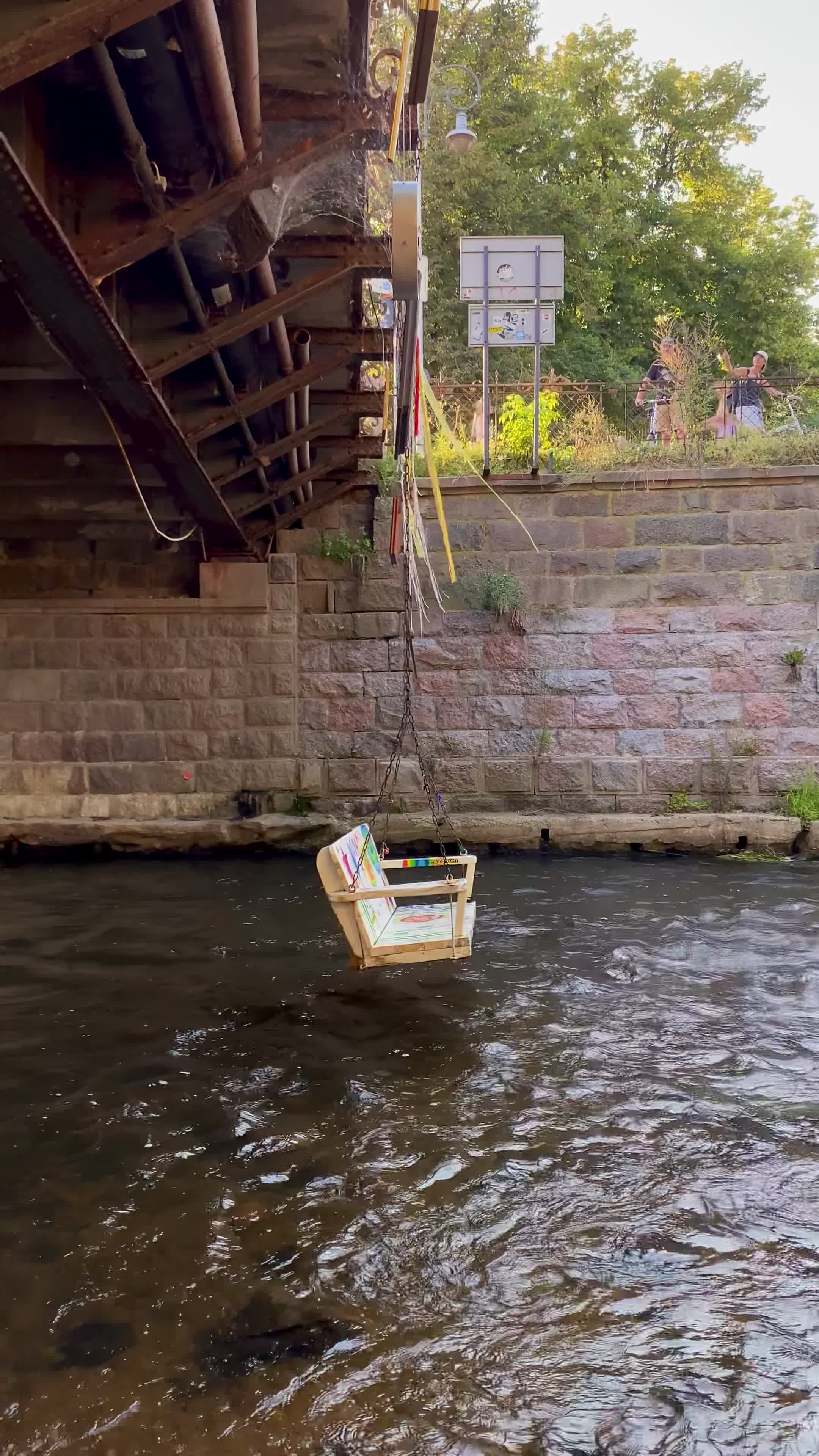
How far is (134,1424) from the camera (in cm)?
227

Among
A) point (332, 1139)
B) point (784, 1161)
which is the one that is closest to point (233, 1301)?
point (332, 1139)

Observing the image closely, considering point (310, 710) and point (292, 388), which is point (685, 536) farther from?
point (292, 388)

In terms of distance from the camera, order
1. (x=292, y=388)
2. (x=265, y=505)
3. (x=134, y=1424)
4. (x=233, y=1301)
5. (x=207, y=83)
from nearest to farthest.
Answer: (x=134, y=1424), (x=233, y=1301), (x=207, y=83), (x=292, y=388), (x=265, y=505)

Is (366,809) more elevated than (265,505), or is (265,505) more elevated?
(265,505)

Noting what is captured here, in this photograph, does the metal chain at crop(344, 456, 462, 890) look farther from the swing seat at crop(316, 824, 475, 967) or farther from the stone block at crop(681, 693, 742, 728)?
the swing seat at crop(316, 824, 475, 967)

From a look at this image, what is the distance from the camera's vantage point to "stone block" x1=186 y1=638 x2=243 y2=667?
9797 millimetres

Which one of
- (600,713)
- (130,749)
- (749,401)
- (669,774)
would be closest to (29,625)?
(130,749)

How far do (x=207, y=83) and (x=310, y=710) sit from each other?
6.77 meters

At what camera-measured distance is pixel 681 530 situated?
390 inches

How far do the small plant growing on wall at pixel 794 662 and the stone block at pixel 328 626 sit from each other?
383 centimetres

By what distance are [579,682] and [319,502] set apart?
111 inches

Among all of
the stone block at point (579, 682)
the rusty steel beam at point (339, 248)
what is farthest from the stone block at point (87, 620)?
the rusty steel beam at point (339, 248)

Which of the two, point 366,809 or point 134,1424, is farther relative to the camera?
point 366,809

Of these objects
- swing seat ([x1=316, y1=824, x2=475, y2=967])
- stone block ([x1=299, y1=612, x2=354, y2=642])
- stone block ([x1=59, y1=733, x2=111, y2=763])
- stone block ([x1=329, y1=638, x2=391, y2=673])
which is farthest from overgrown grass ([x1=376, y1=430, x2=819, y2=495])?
swing seat ([x1=316, y1=824, x2=475, y2=967])
